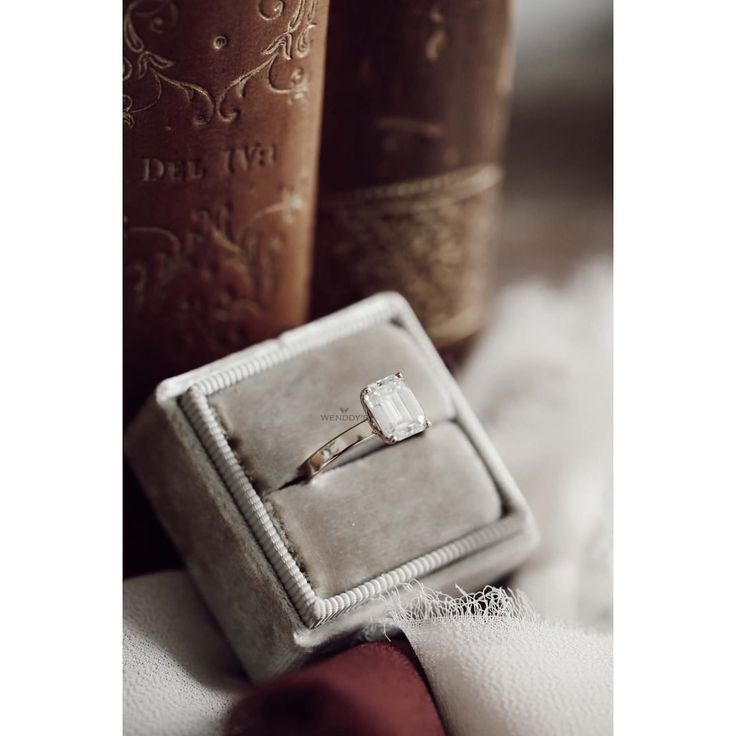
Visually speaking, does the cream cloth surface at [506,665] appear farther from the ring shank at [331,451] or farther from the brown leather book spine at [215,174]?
the brown leather book spine at [215,174]

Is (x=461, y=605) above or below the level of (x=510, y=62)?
below

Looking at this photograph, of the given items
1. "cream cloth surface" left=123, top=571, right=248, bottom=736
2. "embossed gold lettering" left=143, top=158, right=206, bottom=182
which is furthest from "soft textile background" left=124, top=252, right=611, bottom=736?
"embossed gold lettering" left=143, top=158, right=206, bottom=182

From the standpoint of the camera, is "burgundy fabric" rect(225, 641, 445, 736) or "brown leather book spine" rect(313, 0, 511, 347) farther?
"brown leather book spine" rect(313, 0, 511, 347)

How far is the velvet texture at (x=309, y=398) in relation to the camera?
0.51 m

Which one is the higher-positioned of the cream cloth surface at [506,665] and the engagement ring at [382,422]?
the engagement ring at [382,422]

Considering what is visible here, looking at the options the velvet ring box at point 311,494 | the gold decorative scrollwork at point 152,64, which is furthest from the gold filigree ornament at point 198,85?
the velvet ring box at point 311,494

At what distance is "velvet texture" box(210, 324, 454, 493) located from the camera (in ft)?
1.68

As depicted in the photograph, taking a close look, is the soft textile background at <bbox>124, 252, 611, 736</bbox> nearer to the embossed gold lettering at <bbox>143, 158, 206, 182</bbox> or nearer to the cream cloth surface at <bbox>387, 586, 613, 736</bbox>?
the cream cloth surface at <bbox>387, 586, 613, 736</bbox>

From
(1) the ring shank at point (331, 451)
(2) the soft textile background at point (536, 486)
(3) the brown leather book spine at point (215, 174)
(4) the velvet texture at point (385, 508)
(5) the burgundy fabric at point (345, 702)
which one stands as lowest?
(2) the soft textile background at point (536, 486)

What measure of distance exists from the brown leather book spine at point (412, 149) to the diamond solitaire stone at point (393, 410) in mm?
165

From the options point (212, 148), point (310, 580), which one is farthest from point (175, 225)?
point (310, 580)
